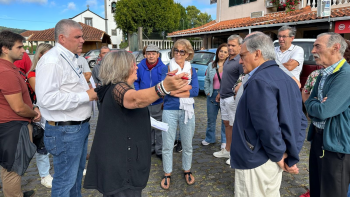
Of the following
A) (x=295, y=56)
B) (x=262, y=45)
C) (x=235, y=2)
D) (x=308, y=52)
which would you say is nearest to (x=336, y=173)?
(x=262, y=45)

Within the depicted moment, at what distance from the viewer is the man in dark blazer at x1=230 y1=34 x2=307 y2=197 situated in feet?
5.88

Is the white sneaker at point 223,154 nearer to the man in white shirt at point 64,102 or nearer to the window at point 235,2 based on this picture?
the man in white shirt at point 64,102

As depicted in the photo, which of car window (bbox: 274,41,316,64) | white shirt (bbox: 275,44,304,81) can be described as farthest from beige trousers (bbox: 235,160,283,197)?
car window (bbox: 274,41,316,64)

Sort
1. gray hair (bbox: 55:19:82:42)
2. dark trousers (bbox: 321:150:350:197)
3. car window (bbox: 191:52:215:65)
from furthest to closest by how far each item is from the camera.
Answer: car window (bbox: 191:52:215:65) → gray hair (bbox: 55:19:82:42) → dark trousers (bbox: 321:150:350:197)

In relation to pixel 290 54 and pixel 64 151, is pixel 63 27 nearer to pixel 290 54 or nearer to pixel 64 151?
pixel 64 151

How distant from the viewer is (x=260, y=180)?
6.45ft

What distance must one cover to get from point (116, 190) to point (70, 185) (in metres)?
0.71

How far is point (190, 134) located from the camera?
3.35 m

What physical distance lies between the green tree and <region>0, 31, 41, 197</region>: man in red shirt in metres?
30.5

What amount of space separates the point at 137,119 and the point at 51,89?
0.82 m

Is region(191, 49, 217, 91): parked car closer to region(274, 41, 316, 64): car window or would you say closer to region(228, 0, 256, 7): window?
region(274, 41, 316, 64): car window

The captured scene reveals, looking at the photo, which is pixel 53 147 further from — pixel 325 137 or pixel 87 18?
pixel 87 18

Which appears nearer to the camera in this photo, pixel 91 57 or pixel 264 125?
pixel 264 125

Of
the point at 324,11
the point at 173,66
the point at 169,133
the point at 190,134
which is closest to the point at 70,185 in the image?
the point at 169,133
